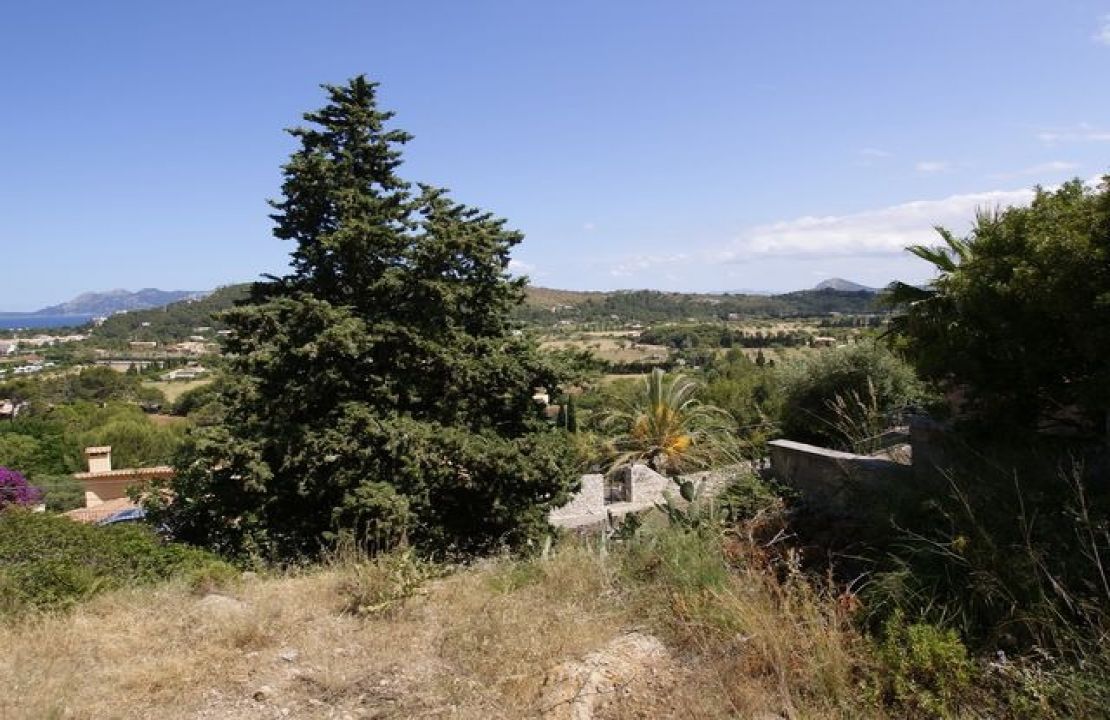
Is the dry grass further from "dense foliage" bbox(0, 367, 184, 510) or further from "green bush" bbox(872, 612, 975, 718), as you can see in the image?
"dense foliage" bbox(0, 367, 184, 510)

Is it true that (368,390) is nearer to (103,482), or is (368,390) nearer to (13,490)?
(13,490)

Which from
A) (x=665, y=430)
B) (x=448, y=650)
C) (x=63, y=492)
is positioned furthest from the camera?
(x=63, y=492)

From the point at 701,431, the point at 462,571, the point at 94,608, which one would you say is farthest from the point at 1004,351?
the point at 701,431

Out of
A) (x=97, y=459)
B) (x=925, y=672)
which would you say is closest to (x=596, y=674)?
(x=925, y=672)

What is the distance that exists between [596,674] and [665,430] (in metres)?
12.4

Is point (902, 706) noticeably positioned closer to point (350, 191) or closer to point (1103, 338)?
point (1103, 338)

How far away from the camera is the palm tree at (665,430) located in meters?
→ 15.0

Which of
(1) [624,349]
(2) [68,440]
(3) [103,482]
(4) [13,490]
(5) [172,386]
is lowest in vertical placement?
(5) [172,386]

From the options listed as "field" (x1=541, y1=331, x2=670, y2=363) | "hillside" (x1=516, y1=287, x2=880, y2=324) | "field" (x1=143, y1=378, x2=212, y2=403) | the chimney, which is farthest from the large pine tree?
"hillside" (x1=516, y1=287, x2=880, y2=324)

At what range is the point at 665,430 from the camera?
50.1 feet

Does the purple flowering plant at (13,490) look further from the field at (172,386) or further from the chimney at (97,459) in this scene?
the field at (172,386)

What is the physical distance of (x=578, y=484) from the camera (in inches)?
395

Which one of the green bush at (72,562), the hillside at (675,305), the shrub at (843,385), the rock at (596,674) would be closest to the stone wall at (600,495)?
the shrub at (843,385)

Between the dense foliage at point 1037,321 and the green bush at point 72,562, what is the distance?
5975mm
